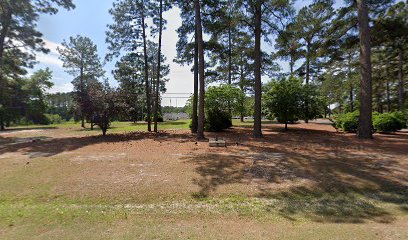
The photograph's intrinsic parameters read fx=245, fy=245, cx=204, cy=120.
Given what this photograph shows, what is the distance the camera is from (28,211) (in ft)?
15.5

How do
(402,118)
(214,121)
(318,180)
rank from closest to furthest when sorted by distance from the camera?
(318,180) → (402,118) → (214,121)

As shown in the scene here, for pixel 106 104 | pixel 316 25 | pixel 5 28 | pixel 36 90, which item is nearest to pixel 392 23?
pixel 316 25

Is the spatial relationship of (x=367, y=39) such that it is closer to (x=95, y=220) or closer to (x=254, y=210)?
(x=254, y=210)

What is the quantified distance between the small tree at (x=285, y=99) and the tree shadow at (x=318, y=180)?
854 centimetres

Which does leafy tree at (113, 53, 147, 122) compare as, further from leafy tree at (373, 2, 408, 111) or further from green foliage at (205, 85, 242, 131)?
leafy tree at (373, 2, 408, 111)

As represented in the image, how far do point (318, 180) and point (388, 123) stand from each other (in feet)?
44.9

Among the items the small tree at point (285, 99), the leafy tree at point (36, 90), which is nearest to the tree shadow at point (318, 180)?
the small tree at point (285, 99)

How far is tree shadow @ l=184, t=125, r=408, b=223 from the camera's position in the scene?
468cm

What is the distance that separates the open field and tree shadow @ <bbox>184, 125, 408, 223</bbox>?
22 millimetres

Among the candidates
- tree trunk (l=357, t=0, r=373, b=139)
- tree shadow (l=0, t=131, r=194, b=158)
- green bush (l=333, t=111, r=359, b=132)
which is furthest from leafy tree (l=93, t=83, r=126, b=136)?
green bush (l=333, t=111, r=359, b=132)

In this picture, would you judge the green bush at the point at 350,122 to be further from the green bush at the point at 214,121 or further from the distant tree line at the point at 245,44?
the green bush at the point at 214,121

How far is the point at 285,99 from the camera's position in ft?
57.4

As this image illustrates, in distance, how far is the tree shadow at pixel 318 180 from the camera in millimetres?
4676

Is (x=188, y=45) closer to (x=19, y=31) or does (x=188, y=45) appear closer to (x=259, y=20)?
(x=259, y=20)
